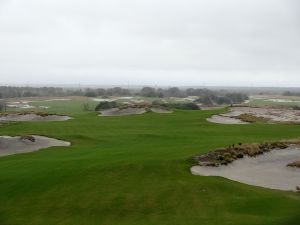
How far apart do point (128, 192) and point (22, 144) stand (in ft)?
55.1

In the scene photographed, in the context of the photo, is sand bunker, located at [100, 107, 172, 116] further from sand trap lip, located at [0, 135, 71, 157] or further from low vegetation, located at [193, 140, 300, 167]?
low vegetation, located at [193, 140, 300, 167]

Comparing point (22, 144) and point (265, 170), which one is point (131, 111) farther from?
point (265, 170)

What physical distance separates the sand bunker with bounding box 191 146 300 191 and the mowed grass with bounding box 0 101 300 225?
110 centimetres

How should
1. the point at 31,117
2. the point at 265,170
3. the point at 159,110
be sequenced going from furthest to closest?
the point at 159,110 → the point at 31,117 → the point at 265,170

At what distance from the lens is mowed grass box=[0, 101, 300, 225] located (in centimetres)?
1723

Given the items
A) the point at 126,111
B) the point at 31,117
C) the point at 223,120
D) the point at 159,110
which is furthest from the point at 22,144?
the point at 159,110

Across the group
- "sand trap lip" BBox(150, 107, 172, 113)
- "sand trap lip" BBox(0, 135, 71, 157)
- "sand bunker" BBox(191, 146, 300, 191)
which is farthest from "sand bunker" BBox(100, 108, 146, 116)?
"sand bunker" BBox(191, 146, 300, 191)

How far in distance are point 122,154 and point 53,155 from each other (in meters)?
5.33

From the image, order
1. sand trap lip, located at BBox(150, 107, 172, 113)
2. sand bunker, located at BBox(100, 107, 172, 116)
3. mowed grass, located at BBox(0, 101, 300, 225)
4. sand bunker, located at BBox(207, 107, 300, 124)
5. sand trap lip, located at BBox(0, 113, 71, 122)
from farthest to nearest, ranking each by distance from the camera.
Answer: sand trap lip, located at BBox(150, 107, 172, 113), sand bunker, located at BBox(100, 107, 172, 116), sand trap lip, located at BBox(0, 113, 71, 122), sand bunker, located at BBox(207, 107, 300, 124), mowed grass, located at BBox(0, 101, 300, 225)

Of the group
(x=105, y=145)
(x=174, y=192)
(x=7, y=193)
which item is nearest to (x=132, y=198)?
(x=174, y=192)

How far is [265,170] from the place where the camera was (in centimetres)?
2372

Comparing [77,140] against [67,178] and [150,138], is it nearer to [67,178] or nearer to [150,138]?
[150,138]

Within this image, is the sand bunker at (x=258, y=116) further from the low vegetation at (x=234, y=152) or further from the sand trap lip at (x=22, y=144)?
the low vegetation at (x=234, y=152)

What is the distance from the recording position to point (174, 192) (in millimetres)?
19578
